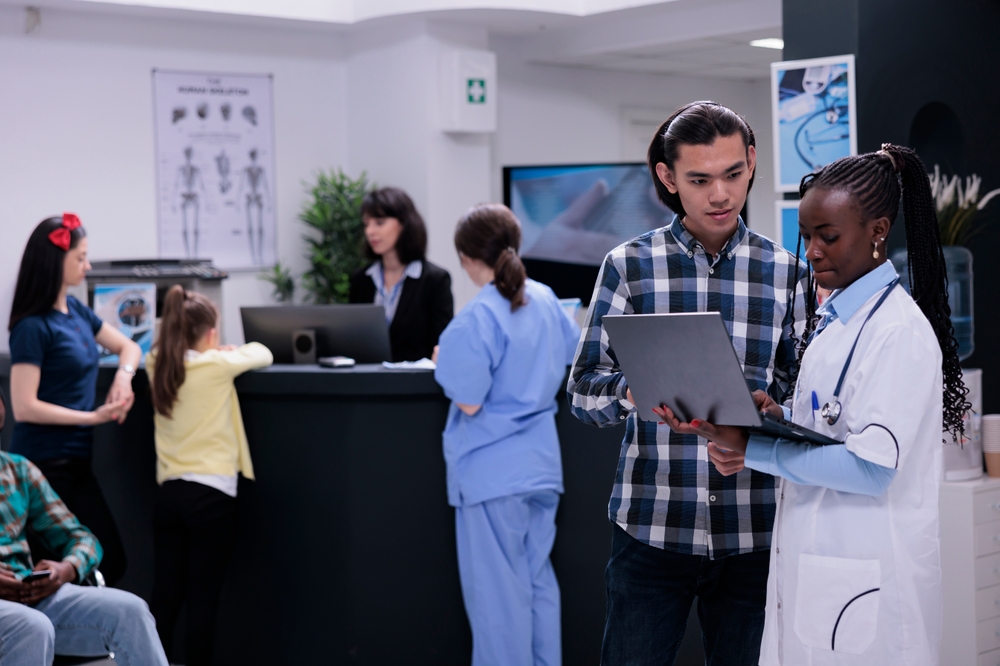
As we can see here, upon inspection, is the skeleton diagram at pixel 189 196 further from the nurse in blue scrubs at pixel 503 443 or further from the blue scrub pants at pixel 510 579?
the blue scrub pants at pixel 510 579

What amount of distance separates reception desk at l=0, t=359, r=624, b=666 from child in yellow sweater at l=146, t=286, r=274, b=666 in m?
0.16

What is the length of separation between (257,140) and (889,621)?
595cm

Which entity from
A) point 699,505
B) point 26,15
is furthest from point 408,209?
point 699,505

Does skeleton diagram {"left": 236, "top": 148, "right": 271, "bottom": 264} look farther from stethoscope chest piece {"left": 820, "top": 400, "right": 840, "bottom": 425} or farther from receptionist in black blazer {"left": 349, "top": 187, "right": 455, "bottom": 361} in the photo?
stethoscope chest piece {"left": 820, "top": 400, "right": 840, "bottom": 425}

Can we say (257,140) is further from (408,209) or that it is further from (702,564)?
(702,564)

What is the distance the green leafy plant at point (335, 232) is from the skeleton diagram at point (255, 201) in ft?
0.92

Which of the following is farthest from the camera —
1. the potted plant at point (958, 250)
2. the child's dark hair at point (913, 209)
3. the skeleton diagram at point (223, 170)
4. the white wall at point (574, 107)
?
the white wall at point (574, 107)

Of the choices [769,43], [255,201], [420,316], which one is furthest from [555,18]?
[420,316]

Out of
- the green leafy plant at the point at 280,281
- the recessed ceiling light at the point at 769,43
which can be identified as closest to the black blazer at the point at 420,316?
the green leafy plant at the point at 280,281

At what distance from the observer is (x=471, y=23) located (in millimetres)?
6809

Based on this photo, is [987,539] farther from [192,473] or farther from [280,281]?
[280,281]

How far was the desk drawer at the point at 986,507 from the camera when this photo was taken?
3.26 meters

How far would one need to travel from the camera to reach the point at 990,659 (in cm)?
332

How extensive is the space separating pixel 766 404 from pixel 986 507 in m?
1.99
